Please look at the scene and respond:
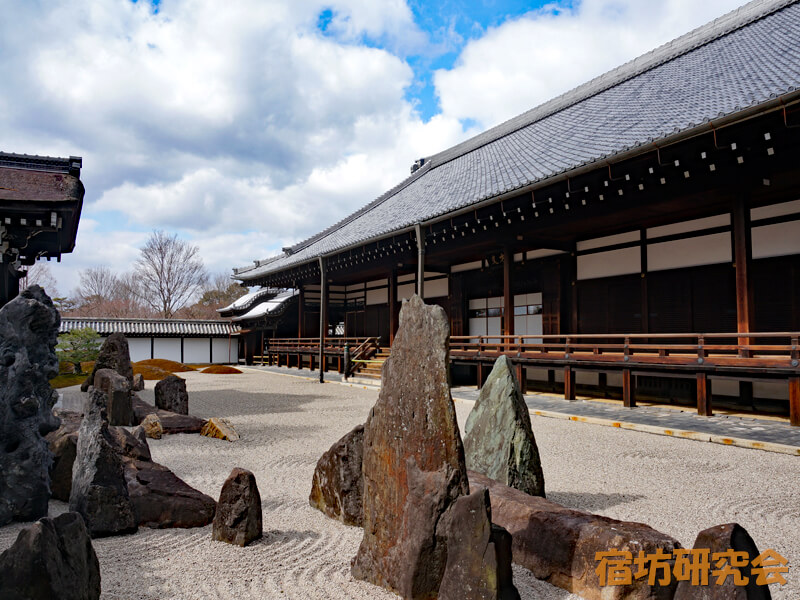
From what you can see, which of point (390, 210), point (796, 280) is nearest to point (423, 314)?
point (796, 280)

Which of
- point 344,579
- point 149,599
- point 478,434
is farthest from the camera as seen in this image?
point 478,434

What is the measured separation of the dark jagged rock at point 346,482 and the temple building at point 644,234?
5.97 metres

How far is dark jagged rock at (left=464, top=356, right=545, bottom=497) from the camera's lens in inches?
149

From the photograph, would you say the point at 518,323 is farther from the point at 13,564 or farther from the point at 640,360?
the point at 13,564

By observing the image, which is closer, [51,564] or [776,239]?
[51,564]

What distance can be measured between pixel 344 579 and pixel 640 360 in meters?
7.20

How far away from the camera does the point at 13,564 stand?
2.03 m

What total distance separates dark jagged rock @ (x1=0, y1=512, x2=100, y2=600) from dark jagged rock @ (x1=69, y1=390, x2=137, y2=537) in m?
1.15

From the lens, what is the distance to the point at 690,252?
9141mm

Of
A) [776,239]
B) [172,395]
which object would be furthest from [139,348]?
[776,239]

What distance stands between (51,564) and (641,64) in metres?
15.7

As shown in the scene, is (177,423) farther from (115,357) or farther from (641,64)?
(641,64)

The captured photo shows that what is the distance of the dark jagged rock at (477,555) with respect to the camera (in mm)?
2137

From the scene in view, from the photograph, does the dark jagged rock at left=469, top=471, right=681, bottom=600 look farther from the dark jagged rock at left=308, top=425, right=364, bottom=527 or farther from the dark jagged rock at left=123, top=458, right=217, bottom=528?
the dark jagged rock at left=123, top=458, right=217, bottom=528
